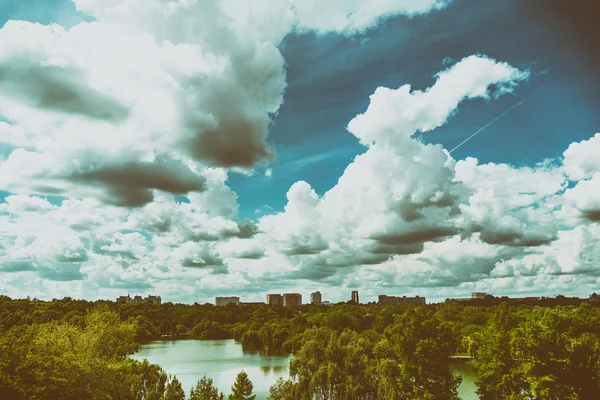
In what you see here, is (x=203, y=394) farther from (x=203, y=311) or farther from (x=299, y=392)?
(x=203, y=311)

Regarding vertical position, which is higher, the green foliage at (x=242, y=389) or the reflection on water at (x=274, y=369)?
the green foliage at (x=242, y=389)

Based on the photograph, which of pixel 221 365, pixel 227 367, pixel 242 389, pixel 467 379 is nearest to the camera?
pixel 242 389

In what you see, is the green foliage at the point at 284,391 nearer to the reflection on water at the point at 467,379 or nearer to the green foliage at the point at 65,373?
the green foliage at the point at 65,373

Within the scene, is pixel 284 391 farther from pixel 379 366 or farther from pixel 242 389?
pixel 379 366

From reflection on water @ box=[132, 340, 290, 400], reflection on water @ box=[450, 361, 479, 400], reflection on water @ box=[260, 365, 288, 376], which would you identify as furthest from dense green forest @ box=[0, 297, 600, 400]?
reflection on water @ box=[260, 365, 288, 376]

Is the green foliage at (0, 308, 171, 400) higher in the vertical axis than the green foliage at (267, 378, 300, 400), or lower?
higher

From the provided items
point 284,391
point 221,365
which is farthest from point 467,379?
point 221,365

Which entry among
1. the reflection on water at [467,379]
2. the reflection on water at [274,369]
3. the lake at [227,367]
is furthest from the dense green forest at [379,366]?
the reflection on water at [274,369]

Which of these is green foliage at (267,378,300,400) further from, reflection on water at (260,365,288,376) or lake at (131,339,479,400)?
reflection on water at (260,365,288,376)
